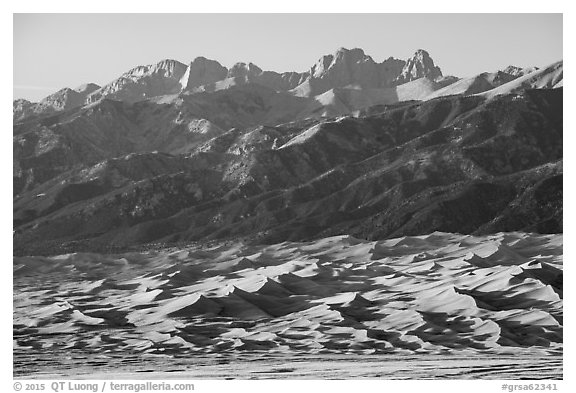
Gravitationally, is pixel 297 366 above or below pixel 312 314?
above

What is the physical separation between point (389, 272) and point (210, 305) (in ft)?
166

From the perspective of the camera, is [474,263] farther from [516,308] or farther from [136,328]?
[136,328]

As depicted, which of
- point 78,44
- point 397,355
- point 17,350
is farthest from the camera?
point 78,44

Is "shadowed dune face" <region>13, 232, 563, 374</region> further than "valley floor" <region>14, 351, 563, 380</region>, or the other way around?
"shadowed dune face" <region>13, 232, 563, 374</region>

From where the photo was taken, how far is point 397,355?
381 feet

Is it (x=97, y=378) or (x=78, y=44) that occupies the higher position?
(x=78, y=44)

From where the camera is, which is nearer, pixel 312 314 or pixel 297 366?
pixel 297 366

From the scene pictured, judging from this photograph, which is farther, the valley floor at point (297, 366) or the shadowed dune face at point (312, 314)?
the shadowed dune face at point (312, 314)

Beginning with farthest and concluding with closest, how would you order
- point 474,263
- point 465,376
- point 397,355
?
point 474,263 → point 397,355 → point 465,376
